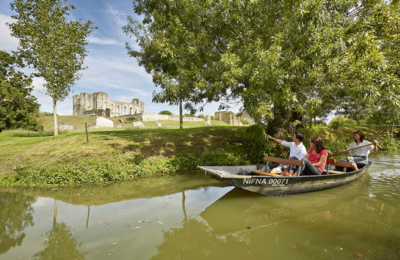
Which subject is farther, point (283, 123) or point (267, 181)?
point (283, 123)

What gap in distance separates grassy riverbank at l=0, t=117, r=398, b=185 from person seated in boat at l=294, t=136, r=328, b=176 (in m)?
3.59

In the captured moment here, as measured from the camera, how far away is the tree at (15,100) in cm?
1843

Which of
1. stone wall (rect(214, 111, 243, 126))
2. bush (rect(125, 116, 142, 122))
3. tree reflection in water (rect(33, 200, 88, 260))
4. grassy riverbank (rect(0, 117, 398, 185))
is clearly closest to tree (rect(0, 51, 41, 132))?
grassy riverbank (rect(0, 117, 398, 185))

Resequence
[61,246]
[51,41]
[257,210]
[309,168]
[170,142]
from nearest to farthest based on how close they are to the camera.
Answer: [61,246]
[257,210]
[309,168]
[170,142]
[51,41]

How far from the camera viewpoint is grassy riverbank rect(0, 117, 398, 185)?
27.8 feet

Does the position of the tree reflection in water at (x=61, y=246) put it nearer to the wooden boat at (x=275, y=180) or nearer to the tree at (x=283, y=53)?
the wooden boat at (x=275, y=180)

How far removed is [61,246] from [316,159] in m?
6.77

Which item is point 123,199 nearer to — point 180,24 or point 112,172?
point 112,172

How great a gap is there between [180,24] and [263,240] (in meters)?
8.79

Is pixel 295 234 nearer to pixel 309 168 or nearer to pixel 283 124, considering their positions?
pixel 309 168

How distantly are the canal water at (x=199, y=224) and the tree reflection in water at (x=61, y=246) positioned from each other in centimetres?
2

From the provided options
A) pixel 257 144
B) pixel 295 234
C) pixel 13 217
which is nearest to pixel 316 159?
pixel 295 234

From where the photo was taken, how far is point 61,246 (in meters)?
3.82

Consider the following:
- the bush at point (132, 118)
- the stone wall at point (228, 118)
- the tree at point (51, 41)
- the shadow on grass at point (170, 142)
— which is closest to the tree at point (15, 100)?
the tree at point (51, 41)
